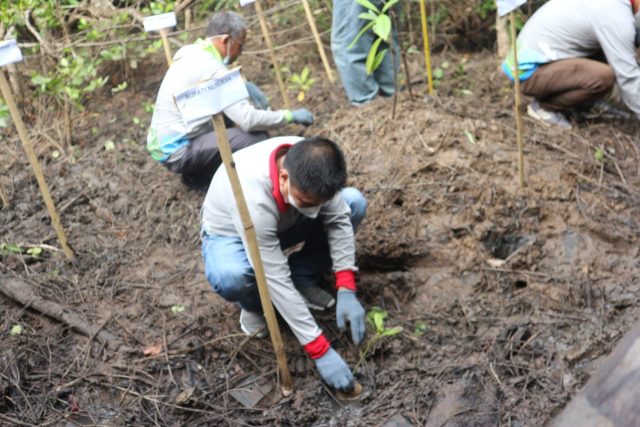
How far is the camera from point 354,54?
15.3 ft

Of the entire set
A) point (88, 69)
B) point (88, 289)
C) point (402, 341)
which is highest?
point (88, 69)

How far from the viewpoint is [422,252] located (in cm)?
351

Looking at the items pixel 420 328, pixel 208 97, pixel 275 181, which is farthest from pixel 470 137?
pixel 208 97

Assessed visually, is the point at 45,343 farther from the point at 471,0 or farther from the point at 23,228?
the point at 471,0

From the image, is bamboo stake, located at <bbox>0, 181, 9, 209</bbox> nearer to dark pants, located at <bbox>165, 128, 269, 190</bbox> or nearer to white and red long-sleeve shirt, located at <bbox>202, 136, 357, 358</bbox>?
dark pants, located at <bbox>165, 128, 269, 190</bbox>

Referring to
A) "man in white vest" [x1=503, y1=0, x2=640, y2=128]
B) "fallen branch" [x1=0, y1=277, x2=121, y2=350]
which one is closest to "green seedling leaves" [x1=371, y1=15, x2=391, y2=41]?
"man in white vest" [x1=503, y1=0, x2=640, y2=128]

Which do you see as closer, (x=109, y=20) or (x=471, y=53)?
(x=109, y=20)

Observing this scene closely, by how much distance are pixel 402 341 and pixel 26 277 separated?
6.43ft

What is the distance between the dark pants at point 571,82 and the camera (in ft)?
14.1

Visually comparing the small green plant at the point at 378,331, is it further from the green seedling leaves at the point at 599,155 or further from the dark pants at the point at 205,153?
the green seedling leaves at the point at 599,155

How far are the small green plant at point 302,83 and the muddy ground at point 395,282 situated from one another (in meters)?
0.33

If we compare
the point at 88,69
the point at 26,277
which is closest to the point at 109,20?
the point at 88,69

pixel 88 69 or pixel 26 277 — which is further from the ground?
pixel 88 69

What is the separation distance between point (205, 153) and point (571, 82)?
7.51 feet
